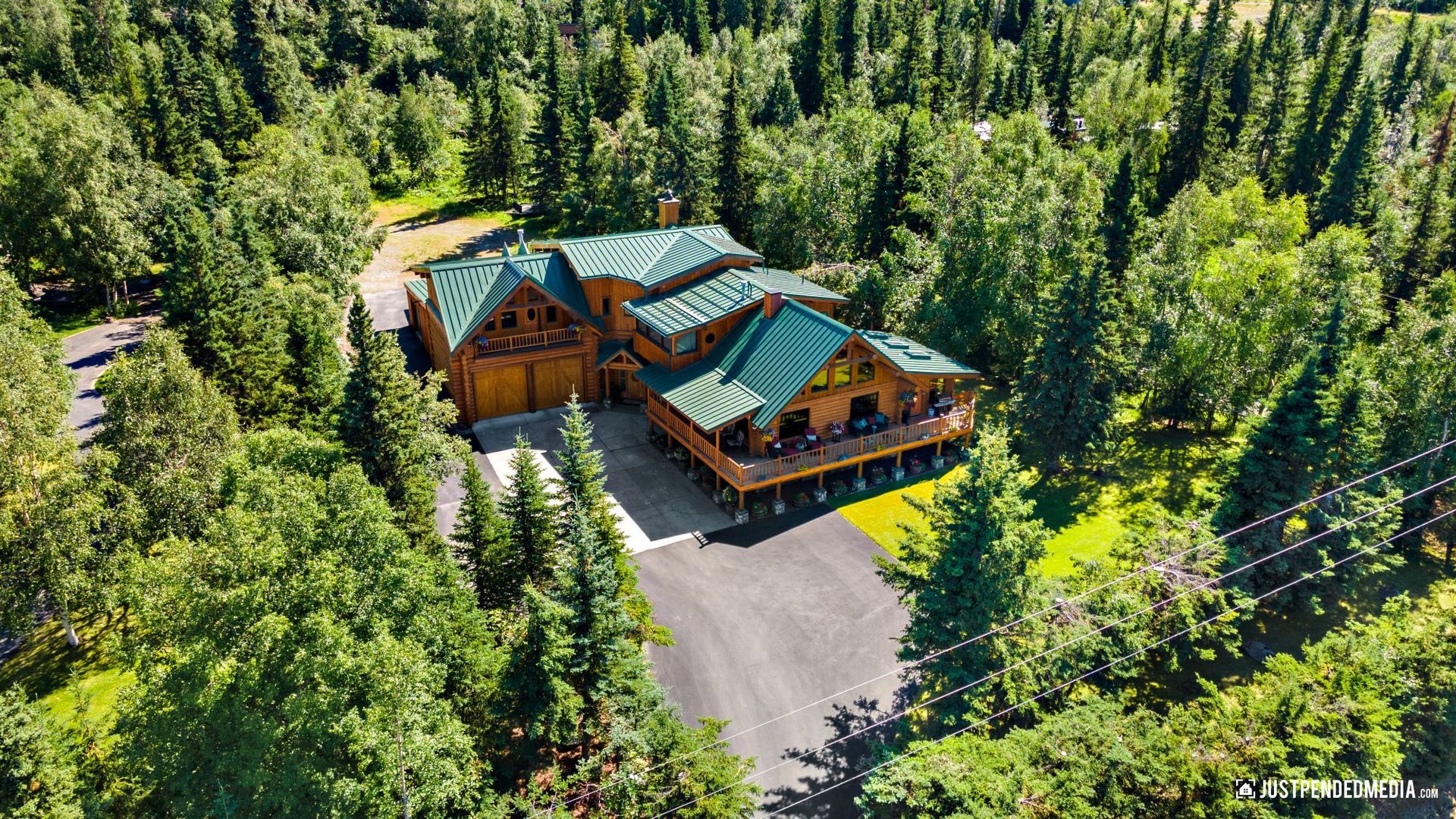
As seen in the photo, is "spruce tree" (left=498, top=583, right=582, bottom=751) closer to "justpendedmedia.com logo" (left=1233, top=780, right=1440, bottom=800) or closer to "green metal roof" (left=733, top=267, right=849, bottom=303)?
"justpendedmedia.com logo" (left=1233, top=780, right=1440, bottom=800)

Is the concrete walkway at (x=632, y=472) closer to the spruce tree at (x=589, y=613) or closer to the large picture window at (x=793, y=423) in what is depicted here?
the large picture window at (x=793, y=423)

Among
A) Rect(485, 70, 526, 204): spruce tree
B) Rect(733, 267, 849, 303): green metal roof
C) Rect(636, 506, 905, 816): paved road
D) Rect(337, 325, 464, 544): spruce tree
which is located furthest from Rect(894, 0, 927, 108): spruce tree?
Rect(337, 325, 464, 544): spruce tree

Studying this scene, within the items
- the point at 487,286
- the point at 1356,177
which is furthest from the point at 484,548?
the point at 1356,177

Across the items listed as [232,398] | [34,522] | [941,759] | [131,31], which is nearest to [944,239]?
[941,759]

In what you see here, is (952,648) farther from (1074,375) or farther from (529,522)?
(1074,375)

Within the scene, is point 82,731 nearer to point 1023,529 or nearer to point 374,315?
point 1023,529
